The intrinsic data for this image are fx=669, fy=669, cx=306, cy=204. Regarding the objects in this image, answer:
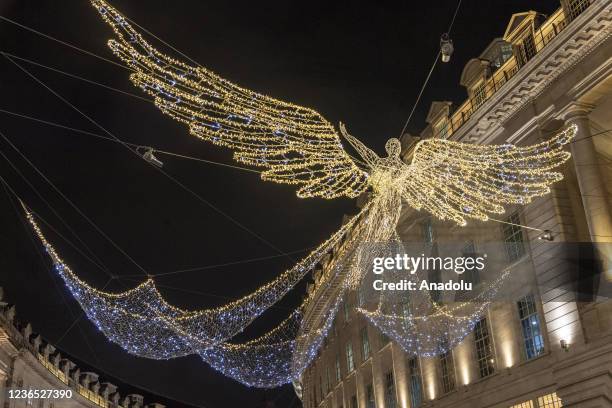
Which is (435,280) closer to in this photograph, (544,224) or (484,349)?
(484,349)

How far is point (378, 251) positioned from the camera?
90.4 ft

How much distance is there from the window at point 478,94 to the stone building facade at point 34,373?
27396mm

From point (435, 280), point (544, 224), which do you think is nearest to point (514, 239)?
point (544, 224)

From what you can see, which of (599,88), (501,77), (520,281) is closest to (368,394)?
(520,281)

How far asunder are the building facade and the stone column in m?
0.03

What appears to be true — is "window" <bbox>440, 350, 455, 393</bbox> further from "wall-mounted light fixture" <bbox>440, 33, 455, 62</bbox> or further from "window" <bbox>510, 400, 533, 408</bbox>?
"wall-mounted light fixture" <bbox>440, 33, 455, 62</bbox>

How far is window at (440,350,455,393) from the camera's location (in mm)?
27602

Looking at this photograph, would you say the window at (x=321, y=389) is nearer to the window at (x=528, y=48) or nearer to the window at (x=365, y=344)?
the window at (x=365, y=344)

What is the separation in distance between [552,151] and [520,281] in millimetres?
5005

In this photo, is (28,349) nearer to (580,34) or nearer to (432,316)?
(432,316)

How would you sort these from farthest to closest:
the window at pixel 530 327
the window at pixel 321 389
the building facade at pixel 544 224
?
the window at pixel 321 389, the window at pixel 530 327, the building facade at pixel 544 224

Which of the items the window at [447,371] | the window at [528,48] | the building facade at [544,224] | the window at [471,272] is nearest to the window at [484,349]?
the building facade at [544,224]

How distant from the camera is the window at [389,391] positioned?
110 ft

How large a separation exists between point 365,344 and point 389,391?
461 cm
